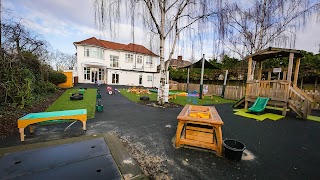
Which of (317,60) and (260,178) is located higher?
(317,60)

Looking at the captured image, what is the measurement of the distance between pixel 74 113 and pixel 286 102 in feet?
32.4

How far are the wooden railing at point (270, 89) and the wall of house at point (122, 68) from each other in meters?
21.2

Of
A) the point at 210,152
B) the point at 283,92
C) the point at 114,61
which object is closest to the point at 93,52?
the point at 114,61

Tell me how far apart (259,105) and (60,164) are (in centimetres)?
921

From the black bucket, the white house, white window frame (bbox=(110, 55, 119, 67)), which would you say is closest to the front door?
the white house

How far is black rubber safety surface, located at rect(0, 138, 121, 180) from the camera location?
6.21ft

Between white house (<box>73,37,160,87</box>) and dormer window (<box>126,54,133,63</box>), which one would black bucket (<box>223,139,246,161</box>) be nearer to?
white house (<box>73,37,160,87</box>)

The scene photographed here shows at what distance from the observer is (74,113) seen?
4055 millimetres

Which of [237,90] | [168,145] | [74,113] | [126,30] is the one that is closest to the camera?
[168,145]

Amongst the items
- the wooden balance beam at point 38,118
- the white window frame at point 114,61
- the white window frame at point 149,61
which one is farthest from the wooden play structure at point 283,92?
the white window frame at point 114,61

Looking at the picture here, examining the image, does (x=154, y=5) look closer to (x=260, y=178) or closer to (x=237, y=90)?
(x=260, y=178)

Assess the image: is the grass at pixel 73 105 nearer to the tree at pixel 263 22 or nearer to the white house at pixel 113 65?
the tree at pixel 263 22

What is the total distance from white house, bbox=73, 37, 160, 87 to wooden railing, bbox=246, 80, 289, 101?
18.8 meters

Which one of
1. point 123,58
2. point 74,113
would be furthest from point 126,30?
point 123,58
